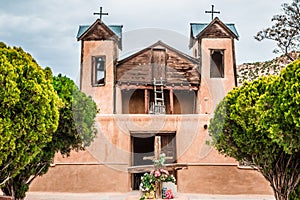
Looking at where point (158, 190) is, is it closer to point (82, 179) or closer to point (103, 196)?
point (103, 196)

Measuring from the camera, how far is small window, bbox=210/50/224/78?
20.7 metres

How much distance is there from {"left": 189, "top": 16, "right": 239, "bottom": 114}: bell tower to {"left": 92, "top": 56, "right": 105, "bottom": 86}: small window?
17.3 ft

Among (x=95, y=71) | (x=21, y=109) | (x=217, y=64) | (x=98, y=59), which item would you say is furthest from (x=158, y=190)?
(x=217, y=64)

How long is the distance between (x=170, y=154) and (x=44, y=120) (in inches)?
392

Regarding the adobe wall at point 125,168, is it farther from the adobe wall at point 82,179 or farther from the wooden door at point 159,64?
the wooden door at point 159,64

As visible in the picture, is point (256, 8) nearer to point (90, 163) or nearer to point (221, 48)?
point (221, 48)

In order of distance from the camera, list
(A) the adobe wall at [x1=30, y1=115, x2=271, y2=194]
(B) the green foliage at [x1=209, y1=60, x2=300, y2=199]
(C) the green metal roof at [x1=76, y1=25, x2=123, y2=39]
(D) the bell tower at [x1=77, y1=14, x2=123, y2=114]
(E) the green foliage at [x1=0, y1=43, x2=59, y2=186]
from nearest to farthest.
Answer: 1. (E) the green foliage at [x1=0, y1=43, x2=59, y2=186]
2. (B) the green foliage at [x1=209, y1=60, x2=300, y2=199]
3. (A) the adobe wall at [x1=30, y1=115, x2=271, y2=194]
4. (D) the bell tower at [x1=77, y1=14, x2=123, y2=114]
5. (C) the green metal roof at [x1=76, y1=25, x2=123, y2=39]

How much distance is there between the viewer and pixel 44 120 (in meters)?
8.29

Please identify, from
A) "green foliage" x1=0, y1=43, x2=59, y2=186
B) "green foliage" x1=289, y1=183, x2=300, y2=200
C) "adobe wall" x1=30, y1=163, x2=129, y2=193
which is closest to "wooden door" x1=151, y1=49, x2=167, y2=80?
"adobe wall" x1=30, y1=163, x2=129, y2=193

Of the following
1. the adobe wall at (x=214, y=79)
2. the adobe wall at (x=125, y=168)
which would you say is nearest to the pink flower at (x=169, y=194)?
the adobe wall at (x=125, y=168)

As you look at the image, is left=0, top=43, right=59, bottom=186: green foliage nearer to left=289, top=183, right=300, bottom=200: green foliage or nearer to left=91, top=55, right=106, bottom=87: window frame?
left=289, top=183, right=300, bottom=200: green foliage

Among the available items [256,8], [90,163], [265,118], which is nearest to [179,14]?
[256,8]

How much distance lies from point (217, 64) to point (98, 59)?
6662 millimetres

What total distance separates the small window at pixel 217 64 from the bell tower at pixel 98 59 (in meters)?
5.31
